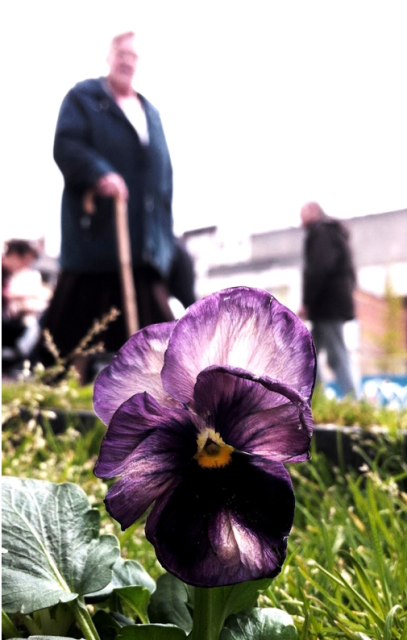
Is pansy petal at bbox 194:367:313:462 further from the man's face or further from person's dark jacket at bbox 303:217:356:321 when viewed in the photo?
the man's face

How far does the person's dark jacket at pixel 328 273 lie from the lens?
3.84m

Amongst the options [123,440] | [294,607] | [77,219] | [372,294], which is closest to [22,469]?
[294,607]

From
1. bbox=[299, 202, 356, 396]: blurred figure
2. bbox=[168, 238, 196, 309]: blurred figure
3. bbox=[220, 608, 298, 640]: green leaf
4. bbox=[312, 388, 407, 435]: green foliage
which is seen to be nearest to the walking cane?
bbox=[168, 238, 196, 309]: blurred figure

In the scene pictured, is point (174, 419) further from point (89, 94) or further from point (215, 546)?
point (89, 94)

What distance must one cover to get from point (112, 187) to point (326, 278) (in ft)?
4.31

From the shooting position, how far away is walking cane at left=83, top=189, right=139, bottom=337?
3727 millimetres

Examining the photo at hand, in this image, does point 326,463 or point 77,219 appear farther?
point 77,219


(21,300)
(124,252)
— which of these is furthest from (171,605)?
(21,300)

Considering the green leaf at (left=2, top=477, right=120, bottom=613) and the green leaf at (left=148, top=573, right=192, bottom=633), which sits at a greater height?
the green leaf at (left=2, top=477, right=120, bottom=613)

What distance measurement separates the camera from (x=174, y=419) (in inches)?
12.7

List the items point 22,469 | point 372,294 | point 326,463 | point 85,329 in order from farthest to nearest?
point 372,294
point 85,329
point 326,463
point 22,469

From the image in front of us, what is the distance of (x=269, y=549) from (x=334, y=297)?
3.64m

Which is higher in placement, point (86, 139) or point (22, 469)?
point (86, 139)

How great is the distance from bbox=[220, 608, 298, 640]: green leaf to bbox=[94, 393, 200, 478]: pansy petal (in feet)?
0.30
